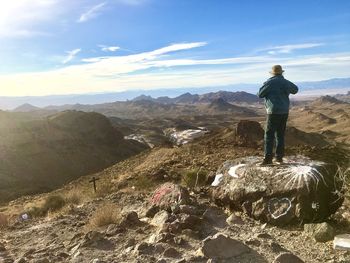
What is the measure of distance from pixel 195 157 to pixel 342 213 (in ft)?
38.6

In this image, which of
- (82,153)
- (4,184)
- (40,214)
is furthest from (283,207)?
(82,153)

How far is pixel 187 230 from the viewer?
316 inches

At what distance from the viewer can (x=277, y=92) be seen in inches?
365

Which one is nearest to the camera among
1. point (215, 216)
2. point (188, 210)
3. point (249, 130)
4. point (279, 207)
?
point (279, 207)

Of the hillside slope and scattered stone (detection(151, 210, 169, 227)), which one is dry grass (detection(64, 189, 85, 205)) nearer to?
scattered stone (detection(151, 210, 169, 227))

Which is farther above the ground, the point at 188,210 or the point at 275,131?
the point at 275,131

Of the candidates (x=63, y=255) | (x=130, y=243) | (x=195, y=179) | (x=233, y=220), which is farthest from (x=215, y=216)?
(x=195, y=179)

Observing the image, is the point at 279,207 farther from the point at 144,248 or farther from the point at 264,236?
the point at 144,248

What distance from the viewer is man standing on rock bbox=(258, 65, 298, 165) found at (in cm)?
924

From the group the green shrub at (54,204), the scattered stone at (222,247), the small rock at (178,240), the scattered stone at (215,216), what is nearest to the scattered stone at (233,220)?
the scattered stone at (215,216)

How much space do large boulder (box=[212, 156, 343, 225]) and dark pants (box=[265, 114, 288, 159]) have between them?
33cm

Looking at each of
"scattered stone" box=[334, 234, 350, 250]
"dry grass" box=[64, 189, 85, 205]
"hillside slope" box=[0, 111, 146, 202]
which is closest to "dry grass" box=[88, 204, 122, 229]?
"scattered stone" box=[334, 234, 350, 250]

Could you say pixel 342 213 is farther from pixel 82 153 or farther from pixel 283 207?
pixel 82 153

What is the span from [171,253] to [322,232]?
2.40 metres
